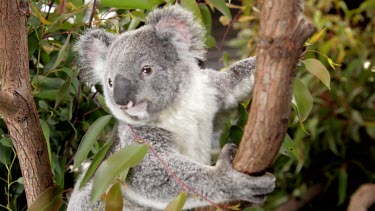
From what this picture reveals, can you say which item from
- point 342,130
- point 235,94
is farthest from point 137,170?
point 342,130

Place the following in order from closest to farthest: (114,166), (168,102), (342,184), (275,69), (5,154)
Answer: (275,69) → (114,166) → (168,102) → (5,154) → (342,184)

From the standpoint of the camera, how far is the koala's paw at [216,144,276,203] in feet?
3.73

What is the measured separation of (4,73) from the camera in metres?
A: 1.45

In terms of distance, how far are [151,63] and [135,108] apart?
0.40ft

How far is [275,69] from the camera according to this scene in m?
0.94

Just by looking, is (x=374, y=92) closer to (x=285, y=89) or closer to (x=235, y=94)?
(x=235, y=94)

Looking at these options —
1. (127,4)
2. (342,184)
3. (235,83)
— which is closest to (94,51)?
(127,4)

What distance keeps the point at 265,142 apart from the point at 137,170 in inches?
18.1

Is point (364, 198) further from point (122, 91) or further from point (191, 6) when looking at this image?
point (122, 91)

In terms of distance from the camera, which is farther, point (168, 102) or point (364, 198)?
point (364, 198)

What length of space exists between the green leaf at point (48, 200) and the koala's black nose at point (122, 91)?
1.30 feet

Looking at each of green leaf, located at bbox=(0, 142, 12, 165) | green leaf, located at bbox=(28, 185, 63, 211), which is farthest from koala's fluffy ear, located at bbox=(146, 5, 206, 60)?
green leaf, located at bbox=(0, 142, 12, 165)

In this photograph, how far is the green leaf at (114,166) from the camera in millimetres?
1043

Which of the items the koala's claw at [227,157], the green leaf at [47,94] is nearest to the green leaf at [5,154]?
the green leaf at [47,94]
